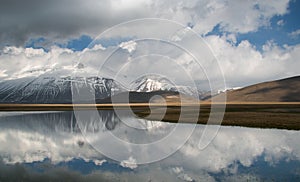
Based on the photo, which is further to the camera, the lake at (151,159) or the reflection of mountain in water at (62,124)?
the reflection of mountain in water at (62,124)

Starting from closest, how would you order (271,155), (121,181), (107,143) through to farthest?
(121,181), (271,155), (107,143)

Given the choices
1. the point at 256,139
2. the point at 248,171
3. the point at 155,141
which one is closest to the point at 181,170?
the point at 248,171

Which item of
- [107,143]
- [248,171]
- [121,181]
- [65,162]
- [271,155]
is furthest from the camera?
[107,143]

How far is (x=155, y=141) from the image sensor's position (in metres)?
33.4

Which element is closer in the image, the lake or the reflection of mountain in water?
the lake

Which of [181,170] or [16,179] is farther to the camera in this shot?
[181,170]

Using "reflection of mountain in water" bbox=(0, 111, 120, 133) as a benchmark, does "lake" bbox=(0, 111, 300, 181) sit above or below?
below

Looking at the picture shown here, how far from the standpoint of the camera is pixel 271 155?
2558 centimetres

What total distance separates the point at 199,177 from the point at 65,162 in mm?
10799

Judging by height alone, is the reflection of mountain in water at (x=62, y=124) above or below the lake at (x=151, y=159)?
above

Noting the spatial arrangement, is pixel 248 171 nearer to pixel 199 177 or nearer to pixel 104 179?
pixel 199 177

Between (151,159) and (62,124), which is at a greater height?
(62,124)

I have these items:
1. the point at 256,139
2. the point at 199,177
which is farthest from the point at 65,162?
the point at 256,139

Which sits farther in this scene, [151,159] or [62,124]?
[62,124]
